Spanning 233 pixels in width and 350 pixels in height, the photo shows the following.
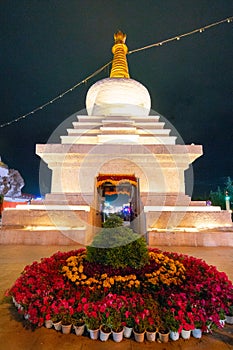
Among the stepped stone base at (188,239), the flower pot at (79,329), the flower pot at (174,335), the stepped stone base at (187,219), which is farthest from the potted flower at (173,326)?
the stepped stone base at (187,219)

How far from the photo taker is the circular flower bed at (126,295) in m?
2.97

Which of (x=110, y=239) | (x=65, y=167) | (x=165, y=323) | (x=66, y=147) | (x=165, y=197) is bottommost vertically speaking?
(x=165, y=323)

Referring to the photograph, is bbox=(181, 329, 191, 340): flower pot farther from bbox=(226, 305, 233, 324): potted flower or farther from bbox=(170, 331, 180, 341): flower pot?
bbox=(226, 305, 233, 324): potted flower

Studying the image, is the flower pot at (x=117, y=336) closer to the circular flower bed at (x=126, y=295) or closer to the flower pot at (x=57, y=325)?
the circular flower bed at (x=126, y=295)

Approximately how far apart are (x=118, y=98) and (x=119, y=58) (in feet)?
18.6

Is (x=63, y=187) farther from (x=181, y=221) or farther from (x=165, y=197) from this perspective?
(x=181, y=221)

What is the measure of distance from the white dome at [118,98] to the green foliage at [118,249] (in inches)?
598

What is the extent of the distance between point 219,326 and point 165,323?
0.73 metres

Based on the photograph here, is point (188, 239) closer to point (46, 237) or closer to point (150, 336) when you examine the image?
point (46, 237)

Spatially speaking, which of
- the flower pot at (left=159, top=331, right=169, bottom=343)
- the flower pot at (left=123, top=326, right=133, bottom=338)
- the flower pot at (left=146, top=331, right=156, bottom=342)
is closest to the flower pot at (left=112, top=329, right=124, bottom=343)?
the flower pot at (left=123, top=326, right=133, bottom=338)

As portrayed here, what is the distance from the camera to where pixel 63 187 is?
13.4m

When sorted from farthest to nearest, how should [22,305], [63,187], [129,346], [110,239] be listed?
1. [63,187]
2. [110,239]
3. [22,305]
4. [129,346]

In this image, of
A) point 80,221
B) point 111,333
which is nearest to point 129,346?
point 111,333

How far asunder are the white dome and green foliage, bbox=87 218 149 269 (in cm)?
1519
